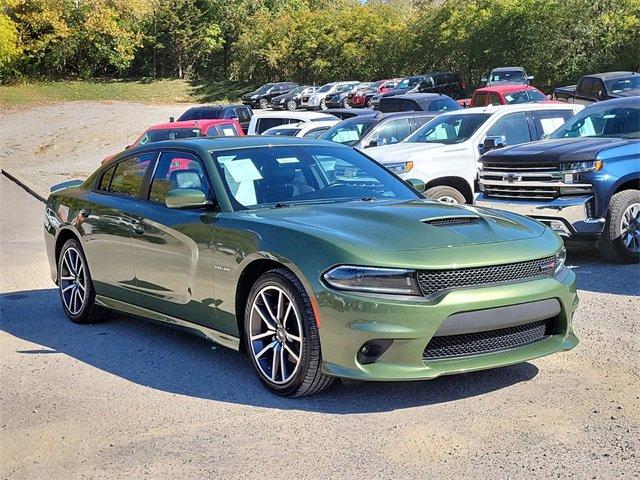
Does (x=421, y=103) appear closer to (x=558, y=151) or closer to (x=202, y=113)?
(x=202, y=113)

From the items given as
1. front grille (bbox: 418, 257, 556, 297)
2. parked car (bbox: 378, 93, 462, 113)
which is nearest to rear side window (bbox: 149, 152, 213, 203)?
front grille (bbox: 418, 257, 556, 297)

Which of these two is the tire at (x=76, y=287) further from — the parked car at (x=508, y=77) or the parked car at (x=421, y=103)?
the parked car at (x=508, y=77)

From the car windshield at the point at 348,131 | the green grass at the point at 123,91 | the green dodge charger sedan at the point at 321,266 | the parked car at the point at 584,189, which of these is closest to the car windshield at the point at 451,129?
the car windshield at the point at 348,131

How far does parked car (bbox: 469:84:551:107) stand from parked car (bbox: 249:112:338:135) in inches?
255

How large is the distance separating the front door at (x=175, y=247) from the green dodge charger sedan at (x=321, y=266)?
0.04 ft

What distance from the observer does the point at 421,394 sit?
4.89 m

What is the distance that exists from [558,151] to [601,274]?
1410 millimetres

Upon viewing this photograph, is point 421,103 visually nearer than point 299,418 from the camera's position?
No

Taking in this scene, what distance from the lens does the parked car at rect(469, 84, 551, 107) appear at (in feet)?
79.1

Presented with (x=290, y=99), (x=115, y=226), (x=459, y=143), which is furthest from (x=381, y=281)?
(x=290, y=99)

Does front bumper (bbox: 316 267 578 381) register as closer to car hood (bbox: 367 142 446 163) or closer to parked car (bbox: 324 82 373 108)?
car hood (bbox: 367 142 446 163)

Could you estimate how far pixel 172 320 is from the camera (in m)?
5.89

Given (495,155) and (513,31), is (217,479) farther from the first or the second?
(513,31)

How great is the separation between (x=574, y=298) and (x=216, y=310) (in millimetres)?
2228
